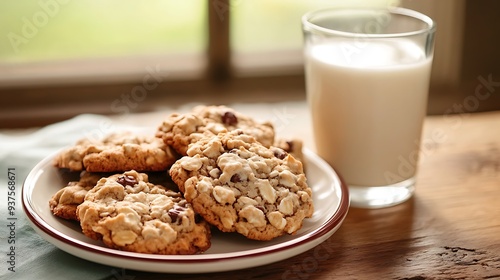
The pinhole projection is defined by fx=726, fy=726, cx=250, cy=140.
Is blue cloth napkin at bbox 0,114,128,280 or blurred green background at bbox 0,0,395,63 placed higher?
blurred green background at bbox 0,0,395,63

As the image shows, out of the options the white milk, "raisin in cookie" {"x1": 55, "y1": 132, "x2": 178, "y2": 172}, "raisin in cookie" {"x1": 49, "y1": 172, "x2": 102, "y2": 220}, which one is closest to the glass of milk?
the white milk

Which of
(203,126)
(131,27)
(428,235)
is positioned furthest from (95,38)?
(428,235)

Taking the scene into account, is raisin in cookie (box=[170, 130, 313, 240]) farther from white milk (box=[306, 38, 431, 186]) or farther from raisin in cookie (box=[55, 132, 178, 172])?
white milk (box=[306, 38, 431, 186])

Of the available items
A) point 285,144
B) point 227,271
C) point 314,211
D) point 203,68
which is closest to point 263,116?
point 203,68

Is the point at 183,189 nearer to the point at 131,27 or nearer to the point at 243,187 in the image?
the point at 243,187

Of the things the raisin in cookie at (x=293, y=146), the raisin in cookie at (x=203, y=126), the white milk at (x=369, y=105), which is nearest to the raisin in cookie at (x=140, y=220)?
the raisin in cookie at (x=203, y=126)

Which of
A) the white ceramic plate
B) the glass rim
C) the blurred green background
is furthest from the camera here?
the blurred green background
